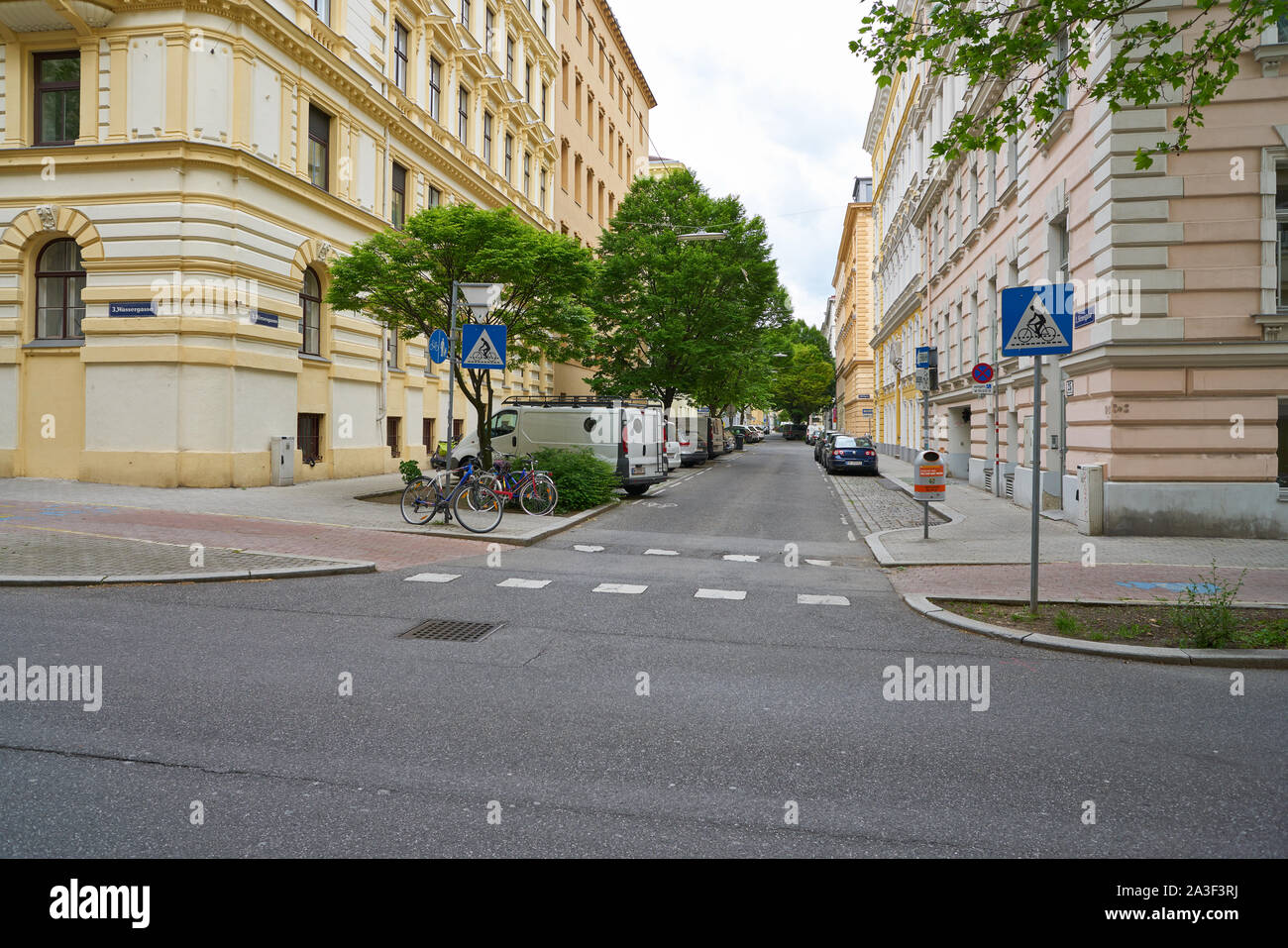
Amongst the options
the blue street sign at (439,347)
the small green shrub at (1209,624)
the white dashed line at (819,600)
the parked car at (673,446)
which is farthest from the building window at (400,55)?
the small green shrub at (1209,624)

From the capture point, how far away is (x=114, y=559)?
9766 mm

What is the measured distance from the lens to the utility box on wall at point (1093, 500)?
13.6m

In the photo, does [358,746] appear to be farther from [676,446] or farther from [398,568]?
[676,446]

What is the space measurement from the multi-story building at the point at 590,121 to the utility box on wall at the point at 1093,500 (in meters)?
29.3

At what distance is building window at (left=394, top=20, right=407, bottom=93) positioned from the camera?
25.3 meters

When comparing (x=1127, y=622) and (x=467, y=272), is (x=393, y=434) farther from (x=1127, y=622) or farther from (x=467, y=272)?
(x=1127, y=622)

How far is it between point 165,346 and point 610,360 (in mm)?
21060

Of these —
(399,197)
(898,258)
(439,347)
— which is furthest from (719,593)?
(898,258)

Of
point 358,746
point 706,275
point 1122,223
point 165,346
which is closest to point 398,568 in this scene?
point 358,746

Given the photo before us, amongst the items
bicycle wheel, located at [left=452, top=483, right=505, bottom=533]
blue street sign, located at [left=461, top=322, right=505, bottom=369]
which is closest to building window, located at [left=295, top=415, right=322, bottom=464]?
bicycle wheel, located at [left=452, top=483, right=505, bottom=533]

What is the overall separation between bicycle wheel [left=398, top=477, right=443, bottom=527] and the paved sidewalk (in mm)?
6923

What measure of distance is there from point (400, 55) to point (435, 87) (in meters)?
2.54

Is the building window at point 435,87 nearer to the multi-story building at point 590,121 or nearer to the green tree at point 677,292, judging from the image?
the green tree at point 677,292
